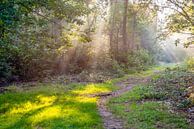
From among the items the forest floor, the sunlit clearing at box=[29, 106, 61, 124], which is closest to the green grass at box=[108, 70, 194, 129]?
the forest floor

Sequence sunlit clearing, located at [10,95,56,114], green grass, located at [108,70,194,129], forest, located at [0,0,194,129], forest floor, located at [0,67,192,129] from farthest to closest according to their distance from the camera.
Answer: sunlit clearing, located at [10,95,56,114] < forest, located at [0,0,194,129] < forest floor, located at [0,67,192,129] < green grass, located at [108,70,194,129]

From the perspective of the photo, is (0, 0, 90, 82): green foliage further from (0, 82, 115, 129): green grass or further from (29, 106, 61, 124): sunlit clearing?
(29, 106, 61, 124): sunlit clearing

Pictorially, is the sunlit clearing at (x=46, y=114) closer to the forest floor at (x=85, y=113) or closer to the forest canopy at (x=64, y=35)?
the forest floor at (x=85, y=113)

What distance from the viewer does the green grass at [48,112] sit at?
40.7ft

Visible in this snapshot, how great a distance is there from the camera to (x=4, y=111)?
15.8 metres

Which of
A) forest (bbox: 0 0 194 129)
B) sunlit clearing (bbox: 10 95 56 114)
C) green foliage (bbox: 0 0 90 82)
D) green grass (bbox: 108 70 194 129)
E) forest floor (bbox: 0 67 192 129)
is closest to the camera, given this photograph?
green grass (bbox: 108 70 194 129)

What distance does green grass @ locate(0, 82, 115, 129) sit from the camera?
40.7 ft

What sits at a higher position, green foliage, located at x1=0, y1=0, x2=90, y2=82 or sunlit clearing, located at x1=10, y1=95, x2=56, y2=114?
green foliage, located at x1=0, y1=0, x2=90, y2=82

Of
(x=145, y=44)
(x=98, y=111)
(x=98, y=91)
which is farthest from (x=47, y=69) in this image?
(x=145, y=44)

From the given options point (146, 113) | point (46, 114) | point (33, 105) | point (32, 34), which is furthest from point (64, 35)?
point (146, 113)

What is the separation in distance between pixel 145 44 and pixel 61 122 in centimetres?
6098

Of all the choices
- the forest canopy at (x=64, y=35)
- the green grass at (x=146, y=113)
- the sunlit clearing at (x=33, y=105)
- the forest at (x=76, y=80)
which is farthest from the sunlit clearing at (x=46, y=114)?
the forest canopy at (x=64, y=35)

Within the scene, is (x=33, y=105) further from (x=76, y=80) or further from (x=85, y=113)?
(x=76, y=80)

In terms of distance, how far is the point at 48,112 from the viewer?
48.1 ft
